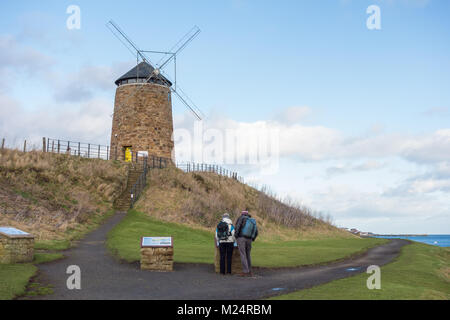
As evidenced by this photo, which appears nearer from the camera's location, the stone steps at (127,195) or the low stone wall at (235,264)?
the low stone wall at (235,264)

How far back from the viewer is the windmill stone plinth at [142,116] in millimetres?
47594

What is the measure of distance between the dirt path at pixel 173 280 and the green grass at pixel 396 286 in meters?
0.87

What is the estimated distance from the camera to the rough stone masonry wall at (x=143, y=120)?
47.5m

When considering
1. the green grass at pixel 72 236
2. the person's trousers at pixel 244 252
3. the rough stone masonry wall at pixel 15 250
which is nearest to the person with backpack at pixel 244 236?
the person's trousers at pixel 244 252

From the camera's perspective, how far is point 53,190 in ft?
109

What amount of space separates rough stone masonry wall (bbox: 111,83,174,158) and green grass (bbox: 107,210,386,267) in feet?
48.8

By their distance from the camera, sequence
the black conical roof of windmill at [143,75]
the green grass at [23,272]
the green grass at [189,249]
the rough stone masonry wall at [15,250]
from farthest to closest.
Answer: the black conical roof of windmill at [143,75] < the green grass at [189,249] < the rough stone masonry wall at [15,250] < the green grass at [23,272]

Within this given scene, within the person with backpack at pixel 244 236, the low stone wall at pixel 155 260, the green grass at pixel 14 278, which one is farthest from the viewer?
the low stone wall at pixel 155 260

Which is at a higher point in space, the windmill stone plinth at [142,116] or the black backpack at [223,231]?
the windmill stone plinth at [142,116]

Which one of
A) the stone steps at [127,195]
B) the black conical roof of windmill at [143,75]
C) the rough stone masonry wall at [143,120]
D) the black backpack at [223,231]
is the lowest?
the black backpack at [223,231]

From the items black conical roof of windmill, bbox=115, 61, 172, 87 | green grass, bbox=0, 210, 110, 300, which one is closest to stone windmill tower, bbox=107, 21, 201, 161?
black conical roof of windmill, bbox=115, 61, 172, 87

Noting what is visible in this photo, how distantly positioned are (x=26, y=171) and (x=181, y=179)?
1469 cm

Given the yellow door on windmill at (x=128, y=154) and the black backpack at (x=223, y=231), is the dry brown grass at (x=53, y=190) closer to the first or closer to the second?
the yellow door on windmill at (x=128, y=154)
